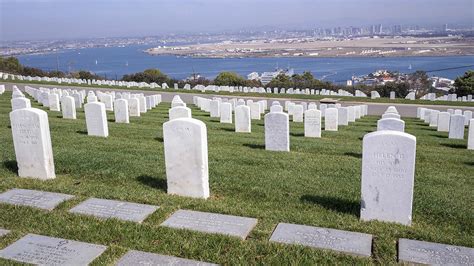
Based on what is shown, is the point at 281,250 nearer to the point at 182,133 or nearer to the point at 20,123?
the point at 182,133

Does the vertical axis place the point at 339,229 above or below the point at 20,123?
below

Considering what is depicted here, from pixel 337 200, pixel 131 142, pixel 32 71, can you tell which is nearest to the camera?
pixel 337 200

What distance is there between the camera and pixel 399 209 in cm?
601

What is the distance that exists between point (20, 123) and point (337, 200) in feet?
19.2

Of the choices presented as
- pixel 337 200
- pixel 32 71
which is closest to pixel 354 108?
pixel 337 200

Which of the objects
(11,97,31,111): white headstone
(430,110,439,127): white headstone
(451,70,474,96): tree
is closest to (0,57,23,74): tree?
(11,97,31,111): white headstone

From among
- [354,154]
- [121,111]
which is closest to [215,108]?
[121,111]

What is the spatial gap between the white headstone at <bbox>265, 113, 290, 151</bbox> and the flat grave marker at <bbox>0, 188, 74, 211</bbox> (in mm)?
5847

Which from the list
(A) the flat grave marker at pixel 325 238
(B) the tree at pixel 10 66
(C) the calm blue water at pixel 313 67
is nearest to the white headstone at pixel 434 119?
(A) the flat grave marker at pixel 325 238

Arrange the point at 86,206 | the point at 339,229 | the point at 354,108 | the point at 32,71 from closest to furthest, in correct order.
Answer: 1. the point at 339,229
2. the point at 86,206
3. the point at 354,108
4. the point at 32,71

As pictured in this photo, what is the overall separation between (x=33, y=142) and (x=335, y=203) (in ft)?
18.0

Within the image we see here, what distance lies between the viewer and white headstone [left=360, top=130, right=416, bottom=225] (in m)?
5.82


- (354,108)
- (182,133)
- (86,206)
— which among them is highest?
(182,133)

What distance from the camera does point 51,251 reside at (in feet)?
16.5
